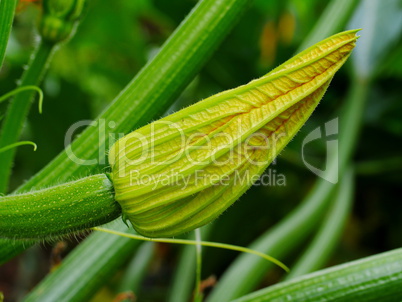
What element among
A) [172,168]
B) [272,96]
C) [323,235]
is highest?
[272,96]

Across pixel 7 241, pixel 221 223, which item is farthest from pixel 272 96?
pixel 221 223

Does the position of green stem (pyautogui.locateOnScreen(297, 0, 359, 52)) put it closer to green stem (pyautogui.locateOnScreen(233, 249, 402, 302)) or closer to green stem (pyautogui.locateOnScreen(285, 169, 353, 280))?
green stem (pyautogui.locateOnScreen(285, 169, 353, 280))

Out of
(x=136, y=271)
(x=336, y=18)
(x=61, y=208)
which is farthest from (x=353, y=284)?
(x=136, y=271)

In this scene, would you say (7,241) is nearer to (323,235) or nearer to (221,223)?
(323,235)

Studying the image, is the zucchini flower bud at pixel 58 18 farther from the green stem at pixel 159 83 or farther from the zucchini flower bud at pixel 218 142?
the zucchini flower bud at pixel 218 142

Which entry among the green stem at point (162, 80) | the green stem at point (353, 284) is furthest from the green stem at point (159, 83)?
the green stem at point (353, 284)

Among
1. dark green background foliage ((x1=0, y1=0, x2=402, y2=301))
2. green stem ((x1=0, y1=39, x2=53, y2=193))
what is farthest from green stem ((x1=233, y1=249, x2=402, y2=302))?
dark green background foliage ((x1=0, y1=0, x2=402, y2=301))

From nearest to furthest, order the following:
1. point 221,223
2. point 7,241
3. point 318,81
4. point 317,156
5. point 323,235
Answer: point 318,81, point 7,241, point 323,235, point 221,223, point 317,156
